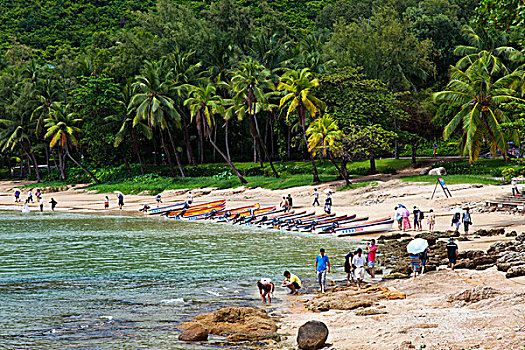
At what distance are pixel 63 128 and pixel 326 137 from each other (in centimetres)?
3648

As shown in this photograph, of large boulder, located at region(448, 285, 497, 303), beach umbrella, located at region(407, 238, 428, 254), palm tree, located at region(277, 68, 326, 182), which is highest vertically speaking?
palm tree, located at region(277, 68, 326, 182)

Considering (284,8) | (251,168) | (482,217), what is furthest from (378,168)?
(284,8)

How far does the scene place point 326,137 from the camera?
43750 mm

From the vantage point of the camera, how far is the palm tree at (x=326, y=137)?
43250 millimetres

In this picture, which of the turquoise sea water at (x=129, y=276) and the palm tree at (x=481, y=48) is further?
the palm tree at (x=481, y=48)

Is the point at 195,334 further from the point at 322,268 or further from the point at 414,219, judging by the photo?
the point at 414,219

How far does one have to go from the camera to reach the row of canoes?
1129 inches

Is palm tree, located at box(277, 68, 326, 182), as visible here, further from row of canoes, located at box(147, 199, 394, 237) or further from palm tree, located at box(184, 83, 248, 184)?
row of canoes, located at box(147, 199, 394, 237)

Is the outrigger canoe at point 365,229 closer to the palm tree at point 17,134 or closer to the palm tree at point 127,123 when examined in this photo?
the palm tree at point 127,123

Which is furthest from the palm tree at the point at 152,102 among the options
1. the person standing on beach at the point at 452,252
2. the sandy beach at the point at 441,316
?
the person standing on beach at the point at 452,252

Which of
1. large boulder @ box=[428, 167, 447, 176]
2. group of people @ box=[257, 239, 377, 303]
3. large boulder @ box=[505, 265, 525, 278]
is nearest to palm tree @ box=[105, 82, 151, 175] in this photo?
large boulder @ box=[428, 167, 447, 176]

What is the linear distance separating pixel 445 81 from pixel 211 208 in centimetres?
3890

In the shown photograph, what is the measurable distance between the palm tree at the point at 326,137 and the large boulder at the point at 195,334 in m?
32.4

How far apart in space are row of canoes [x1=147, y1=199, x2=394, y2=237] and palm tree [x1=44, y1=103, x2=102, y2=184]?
2479 centimetres
